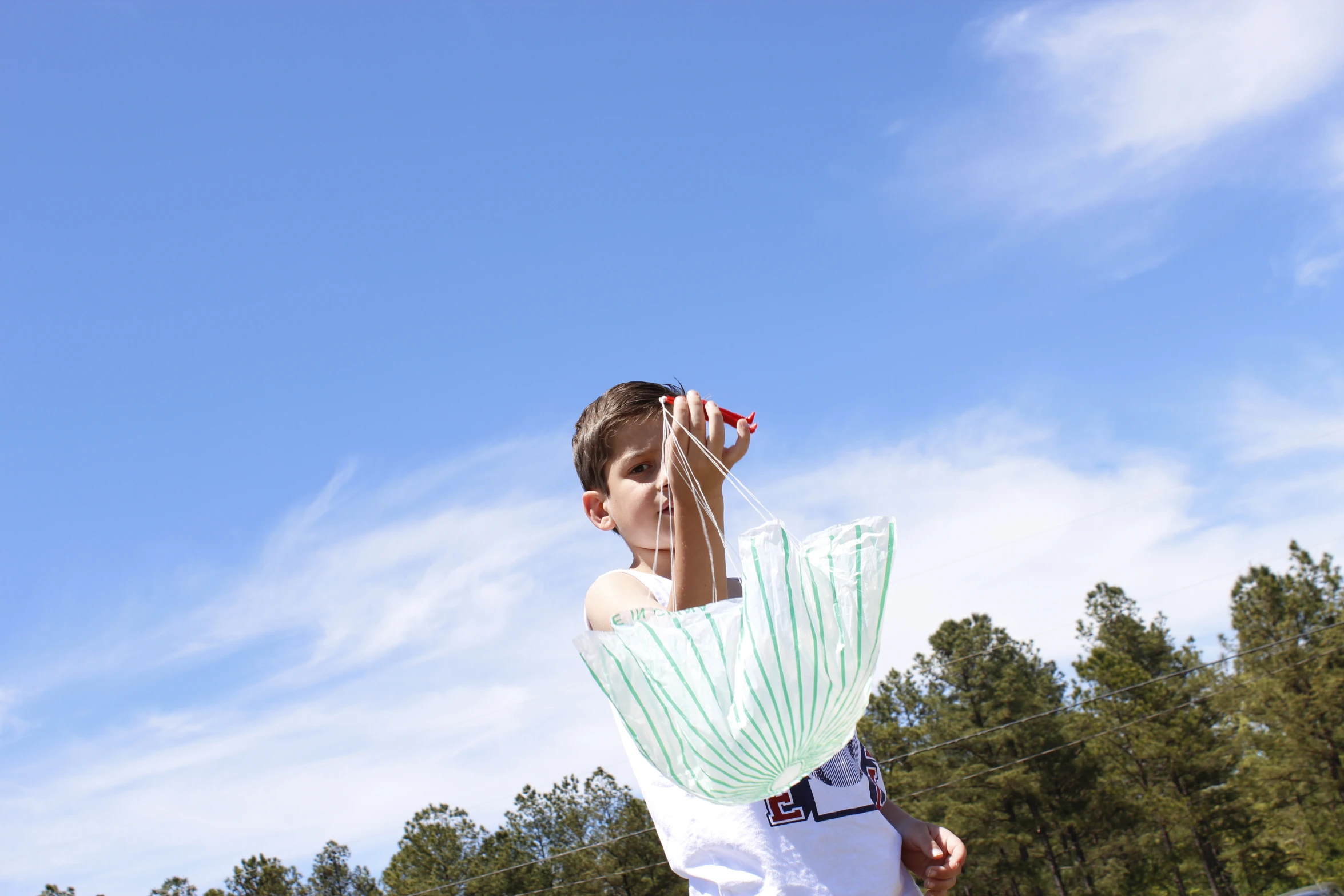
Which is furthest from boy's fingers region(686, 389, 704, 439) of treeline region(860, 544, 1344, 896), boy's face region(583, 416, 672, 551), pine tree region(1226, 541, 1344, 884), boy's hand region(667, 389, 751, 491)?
pine tree region(1226, 541, 1344, 884)

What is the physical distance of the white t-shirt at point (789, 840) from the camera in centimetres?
165

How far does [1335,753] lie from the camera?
26.8 meters

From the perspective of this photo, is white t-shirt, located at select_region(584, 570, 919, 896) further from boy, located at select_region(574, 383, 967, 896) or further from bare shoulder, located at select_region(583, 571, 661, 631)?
bare shoulder, located at select_region(583, 571, 661, 631)

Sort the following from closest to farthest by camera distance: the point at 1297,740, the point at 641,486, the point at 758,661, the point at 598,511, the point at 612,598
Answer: the point at 758,661
the point at 612,598
the point at 641,486
the point at 598,511
the point at 1297,740

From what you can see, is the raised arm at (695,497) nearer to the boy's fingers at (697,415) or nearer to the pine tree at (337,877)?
the boy's fingers at (697,415)

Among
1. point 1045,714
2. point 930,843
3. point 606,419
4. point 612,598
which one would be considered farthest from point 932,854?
point 1045,714

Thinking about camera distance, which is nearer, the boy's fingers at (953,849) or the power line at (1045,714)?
the boy's fingers at (953,849)

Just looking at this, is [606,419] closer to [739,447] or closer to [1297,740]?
[739,447]

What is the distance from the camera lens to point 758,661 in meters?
1.31

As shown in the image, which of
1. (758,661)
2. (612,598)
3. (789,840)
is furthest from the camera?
(612,598)

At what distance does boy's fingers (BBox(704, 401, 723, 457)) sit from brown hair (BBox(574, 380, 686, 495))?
1.31 feet

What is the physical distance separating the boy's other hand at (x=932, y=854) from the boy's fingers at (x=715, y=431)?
822 millimetres

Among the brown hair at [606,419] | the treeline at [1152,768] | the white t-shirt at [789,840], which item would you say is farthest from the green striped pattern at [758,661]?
the treeline at [1152,768]

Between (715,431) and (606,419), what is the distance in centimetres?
50
